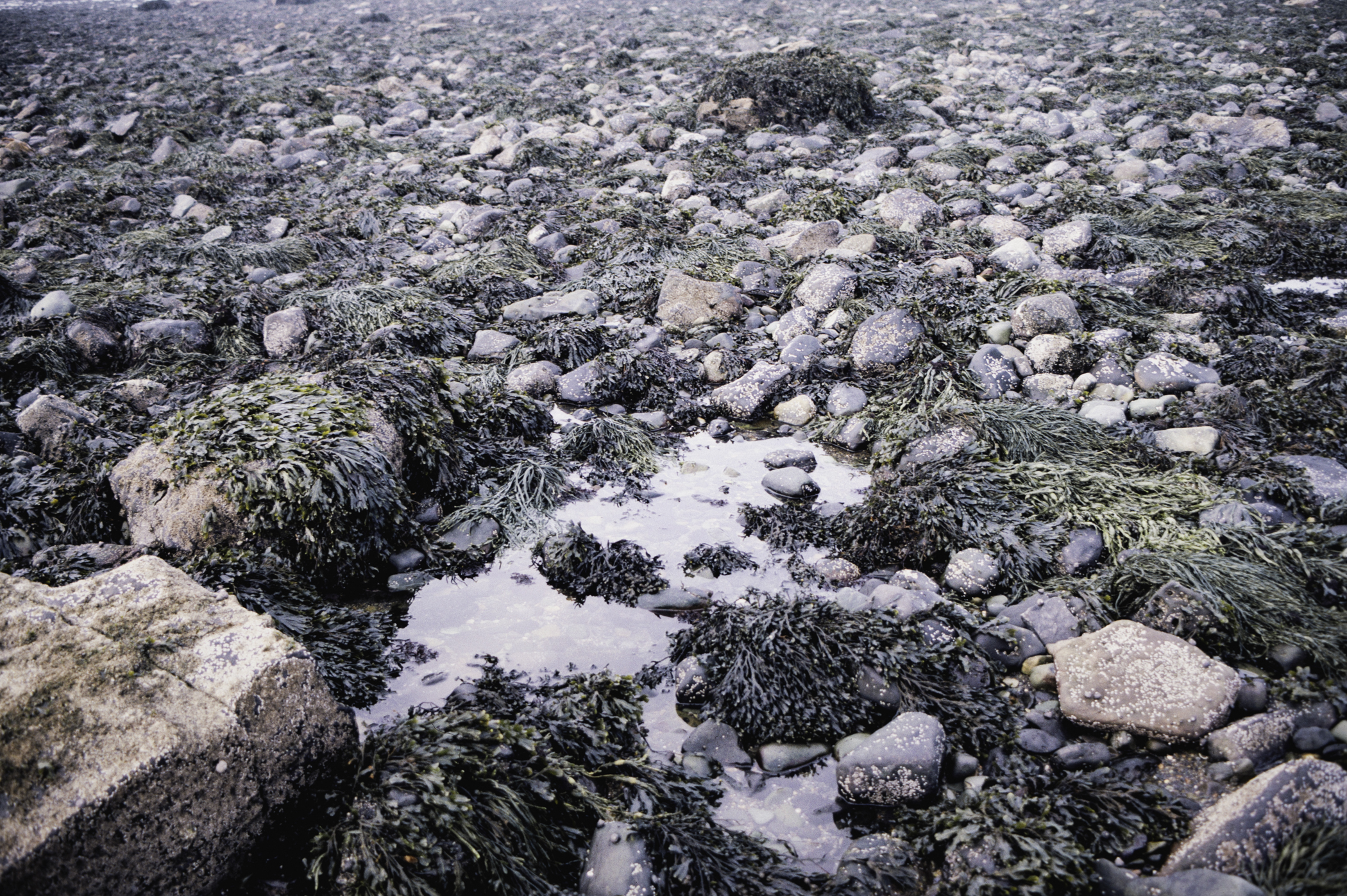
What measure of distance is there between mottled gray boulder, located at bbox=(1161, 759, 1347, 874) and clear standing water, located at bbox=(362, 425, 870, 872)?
1.08 m

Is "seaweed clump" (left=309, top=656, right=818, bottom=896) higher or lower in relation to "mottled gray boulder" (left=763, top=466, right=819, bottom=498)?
higher

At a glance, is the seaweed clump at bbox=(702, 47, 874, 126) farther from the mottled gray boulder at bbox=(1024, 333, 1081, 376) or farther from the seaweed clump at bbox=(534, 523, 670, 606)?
the seaweed clump at bbox=(534, 523, 670, 606)

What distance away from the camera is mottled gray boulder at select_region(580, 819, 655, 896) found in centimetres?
241

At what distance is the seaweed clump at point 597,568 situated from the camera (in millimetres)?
3857

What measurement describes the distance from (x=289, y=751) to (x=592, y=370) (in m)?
3.64

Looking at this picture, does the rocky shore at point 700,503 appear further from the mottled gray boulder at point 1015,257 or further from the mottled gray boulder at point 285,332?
the mottled gray boulder at point 1015,257

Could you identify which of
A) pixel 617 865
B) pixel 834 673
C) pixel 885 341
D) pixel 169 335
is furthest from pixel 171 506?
pixel 885 341

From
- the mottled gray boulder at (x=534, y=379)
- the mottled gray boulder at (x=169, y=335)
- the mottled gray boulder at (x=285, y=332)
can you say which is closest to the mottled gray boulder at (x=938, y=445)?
the mottled gray boulder at (x=534, y=379)

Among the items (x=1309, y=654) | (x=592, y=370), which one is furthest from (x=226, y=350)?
(x=1309, y=654)

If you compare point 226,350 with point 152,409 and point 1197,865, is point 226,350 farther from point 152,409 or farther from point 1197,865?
point 1197,865

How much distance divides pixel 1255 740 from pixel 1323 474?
6.72ft

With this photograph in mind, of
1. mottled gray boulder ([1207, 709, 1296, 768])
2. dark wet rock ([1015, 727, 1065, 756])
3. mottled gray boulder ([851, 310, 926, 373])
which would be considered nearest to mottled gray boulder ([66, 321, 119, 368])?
mottled gray boulder ([851, 310, 926, 373])

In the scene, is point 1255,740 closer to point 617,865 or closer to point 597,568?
point 617,865

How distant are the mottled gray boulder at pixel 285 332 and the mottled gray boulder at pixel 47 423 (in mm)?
1488
